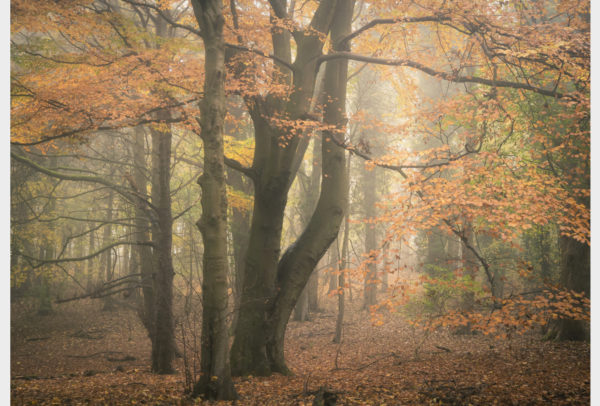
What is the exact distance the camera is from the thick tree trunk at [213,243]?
440 centimetres

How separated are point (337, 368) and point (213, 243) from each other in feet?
12.8

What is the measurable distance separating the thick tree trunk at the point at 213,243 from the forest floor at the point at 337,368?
299 mm

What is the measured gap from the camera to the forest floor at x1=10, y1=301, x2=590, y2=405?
4.52 meters

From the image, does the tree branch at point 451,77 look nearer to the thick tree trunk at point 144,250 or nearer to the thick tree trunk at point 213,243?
the thick tree trunk at point 213,243

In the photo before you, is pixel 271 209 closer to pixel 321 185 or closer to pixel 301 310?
pixel 321 185

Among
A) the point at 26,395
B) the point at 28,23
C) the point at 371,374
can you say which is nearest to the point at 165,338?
the point at 26,395

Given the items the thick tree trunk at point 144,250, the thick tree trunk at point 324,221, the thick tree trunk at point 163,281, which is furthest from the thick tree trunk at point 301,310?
the thick tree trunk at point 324,221

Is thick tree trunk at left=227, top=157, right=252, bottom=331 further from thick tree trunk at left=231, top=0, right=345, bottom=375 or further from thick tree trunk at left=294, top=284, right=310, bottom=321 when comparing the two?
thick tree trunk at left=231, top=0, right=345, bottom=375

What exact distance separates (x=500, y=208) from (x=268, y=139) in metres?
3.73

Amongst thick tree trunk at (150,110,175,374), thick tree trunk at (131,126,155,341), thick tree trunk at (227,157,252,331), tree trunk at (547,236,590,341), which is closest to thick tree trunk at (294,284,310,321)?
thick tree trunk at (227,157,252,331)

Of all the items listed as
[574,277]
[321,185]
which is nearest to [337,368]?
[321,185]

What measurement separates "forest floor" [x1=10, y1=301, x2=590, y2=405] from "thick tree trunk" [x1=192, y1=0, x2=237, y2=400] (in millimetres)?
299

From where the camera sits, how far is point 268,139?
675 cm
